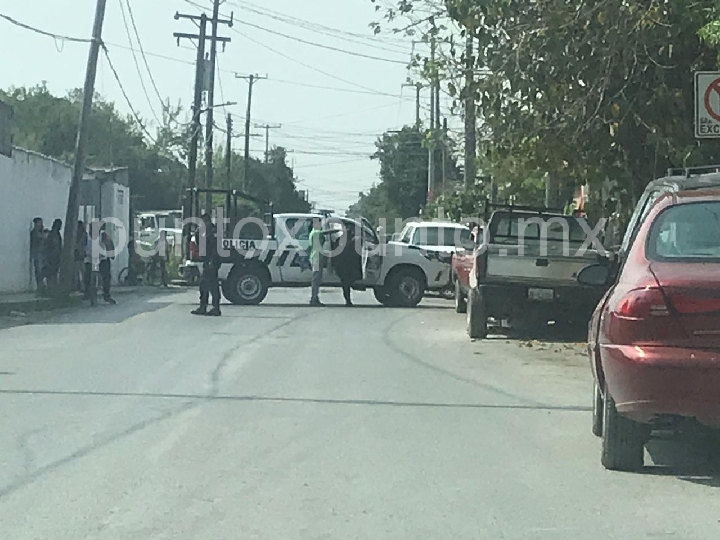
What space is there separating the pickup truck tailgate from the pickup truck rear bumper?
100 millimetres

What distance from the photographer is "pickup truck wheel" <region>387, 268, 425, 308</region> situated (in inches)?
1084

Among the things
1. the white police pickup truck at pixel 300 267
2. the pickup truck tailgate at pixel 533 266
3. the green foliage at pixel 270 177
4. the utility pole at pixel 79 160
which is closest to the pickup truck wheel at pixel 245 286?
the white police pickup truck at pixel 300 267

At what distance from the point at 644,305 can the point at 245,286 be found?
20.1m

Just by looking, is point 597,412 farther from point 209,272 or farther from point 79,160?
point 79,160

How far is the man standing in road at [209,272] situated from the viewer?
23.5 meters

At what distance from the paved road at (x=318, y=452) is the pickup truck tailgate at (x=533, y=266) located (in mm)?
1430

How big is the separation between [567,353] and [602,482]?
9.02 metres

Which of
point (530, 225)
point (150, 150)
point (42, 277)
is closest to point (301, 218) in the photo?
point (42, 277)

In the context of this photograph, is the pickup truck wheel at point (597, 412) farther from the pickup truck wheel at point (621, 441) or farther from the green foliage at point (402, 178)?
the green foliage at point (402, 178)

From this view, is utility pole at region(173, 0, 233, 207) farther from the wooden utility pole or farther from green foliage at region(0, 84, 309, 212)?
green foliage at region(0, 84, 309, 212)

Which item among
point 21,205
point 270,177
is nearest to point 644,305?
point 21,205

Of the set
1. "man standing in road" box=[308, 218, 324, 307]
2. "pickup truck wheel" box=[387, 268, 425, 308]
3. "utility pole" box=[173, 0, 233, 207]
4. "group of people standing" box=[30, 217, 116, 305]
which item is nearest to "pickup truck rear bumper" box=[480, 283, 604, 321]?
"man standing in road" box=[308, 218, 324, 307]

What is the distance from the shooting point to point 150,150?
89.4 m

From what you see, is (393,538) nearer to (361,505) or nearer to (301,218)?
(361,505)
